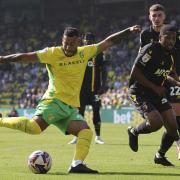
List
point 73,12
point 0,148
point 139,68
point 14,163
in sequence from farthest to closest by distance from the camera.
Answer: point 73,12 < point 0,148 < point 14,163 < point 139,68

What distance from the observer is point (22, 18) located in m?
49.2

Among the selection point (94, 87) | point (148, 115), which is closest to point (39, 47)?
point (94, 87)

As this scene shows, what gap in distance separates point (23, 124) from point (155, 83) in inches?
80.8

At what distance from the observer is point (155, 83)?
983 centimetres

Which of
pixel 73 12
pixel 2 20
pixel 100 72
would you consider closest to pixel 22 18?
pixel 2 20

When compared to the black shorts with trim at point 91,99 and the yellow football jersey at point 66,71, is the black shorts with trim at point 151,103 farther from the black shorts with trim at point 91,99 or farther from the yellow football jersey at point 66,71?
the black shorts with trim at point 91,99

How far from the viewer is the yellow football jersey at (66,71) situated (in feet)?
30.5

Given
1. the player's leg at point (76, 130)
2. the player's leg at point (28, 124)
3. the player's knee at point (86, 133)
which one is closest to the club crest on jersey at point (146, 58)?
the player's leg at point (76, 130)

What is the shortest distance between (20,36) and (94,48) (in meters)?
38.9

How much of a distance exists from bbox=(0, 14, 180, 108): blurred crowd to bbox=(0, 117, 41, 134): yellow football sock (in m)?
21.7

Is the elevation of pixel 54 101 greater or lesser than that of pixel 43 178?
greater

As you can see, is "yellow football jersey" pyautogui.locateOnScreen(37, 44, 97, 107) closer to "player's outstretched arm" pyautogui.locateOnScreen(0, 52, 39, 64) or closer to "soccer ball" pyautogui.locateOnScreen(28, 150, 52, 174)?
"player's outstretched arm" pyautogui.locateOnScreen(0, 52, 39, 64)

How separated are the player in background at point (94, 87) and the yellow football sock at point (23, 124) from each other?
620 centimetres

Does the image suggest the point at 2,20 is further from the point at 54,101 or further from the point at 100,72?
the point at 54,101
